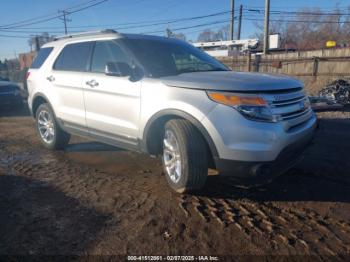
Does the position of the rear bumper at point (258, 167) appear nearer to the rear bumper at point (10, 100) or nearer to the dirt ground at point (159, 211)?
the dirt ground at point (159, 211)

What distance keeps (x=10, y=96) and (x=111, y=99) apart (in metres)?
7.85

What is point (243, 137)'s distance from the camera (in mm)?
3035

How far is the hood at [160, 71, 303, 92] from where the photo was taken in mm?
3127

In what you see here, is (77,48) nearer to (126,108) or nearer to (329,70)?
(126,108)

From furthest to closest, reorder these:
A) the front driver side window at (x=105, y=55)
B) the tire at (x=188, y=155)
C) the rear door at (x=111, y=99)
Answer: the front driver side window at (x=105, y=55)
the rear door at (x=111, y=99)
the tire at (x=188, y=155)

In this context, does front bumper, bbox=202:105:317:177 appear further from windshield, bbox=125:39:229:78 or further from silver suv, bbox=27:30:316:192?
windshield, bbox=125:39:229:78

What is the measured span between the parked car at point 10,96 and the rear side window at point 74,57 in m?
6.14

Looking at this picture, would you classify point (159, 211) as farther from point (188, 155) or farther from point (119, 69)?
point (119, 69)

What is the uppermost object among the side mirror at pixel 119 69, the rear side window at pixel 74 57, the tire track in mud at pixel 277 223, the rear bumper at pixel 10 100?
the rear side window at pixel 74 57

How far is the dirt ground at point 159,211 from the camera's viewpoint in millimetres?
2633

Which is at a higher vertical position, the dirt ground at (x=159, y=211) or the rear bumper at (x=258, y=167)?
the rear bumper at (x=258, y=167)

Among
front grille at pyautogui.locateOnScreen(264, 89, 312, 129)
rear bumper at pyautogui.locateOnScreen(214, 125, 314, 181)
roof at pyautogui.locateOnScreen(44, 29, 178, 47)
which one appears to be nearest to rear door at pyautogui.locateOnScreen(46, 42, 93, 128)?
roof at pyautogui.locateOnScreen(44, 29, 178, 47)

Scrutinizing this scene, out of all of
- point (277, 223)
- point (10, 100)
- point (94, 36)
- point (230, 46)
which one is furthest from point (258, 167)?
point (230, 46)

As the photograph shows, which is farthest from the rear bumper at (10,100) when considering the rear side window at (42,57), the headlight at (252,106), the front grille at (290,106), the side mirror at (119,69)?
the front grille at (290,106)
